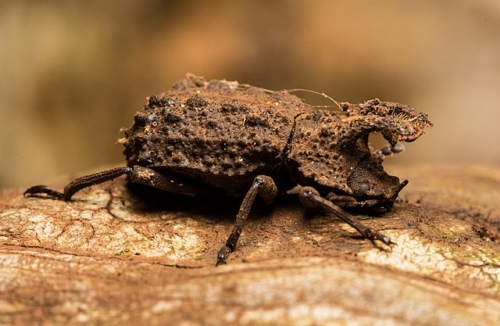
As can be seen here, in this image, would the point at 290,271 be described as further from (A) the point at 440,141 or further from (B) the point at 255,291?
(A) the point at 440,141

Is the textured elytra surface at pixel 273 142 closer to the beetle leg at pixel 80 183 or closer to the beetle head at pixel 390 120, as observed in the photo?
the beetle head at pixel 390 120

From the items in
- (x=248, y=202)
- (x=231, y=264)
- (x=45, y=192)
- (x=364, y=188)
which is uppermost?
(x=364, y=188)

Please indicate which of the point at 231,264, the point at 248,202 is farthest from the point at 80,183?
the point at 231,264

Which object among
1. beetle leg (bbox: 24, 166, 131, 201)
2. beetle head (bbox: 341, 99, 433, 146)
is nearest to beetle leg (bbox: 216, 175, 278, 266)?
beetle head (bbox: 341, 99, 433, 146)

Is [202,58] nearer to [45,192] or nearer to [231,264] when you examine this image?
[45,192]

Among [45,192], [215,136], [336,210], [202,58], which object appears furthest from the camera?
[202,58]

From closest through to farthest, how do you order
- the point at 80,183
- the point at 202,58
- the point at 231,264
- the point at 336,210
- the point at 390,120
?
the point at 231,264 < the point at 336,210 < the point at 390,120 < the point at 80,183 < the point at 202,58

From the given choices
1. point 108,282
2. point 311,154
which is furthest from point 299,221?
point 108,282

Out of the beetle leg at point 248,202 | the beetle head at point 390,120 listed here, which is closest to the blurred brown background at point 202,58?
the beetle head at point 390,120
